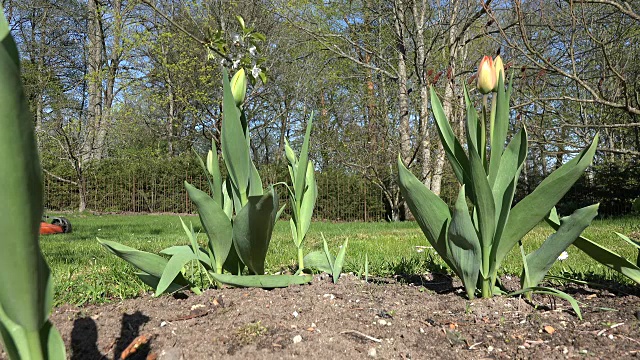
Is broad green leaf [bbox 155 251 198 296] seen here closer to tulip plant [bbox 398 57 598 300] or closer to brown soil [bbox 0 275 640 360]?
brown soil [bbox 0 275 640 360]

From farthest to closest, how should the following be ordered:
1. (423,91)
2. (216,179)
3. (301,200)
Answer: (423,91) < (301,200) < (216,179)

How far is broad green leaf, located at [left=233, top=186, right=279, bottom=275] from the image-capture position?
1530 mm

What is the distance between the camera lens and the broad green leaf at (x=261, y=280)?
165cm

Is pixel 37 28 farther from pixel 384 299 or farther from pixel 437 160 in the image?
pixel 384 299

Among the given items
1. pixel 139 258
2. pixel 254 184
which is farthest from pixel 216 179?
pixel 139 258

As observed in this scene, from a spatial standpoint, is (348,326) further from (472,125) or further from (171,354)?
(472,125)

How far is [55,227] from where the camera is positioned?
6.66 m

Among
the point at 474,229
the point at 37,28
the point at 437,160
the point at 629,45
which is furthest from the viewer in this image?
the point at 37,28

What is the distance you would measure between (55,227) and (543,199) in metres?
6.97

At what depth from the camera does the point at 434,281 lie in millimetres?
2080

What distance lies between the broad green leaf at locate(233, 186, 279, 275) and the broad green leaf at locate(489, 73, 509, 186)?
30.6 inches

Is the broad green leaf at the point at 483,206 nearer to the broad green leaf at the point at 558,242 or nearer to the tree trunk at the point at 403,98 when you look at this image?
the broad green leaf at the point at 558,242

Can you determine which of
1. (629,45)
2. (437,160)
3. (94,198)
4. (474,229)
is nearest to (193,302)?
(474,229)

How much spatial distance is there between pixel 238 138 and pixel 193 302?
0.61 m
